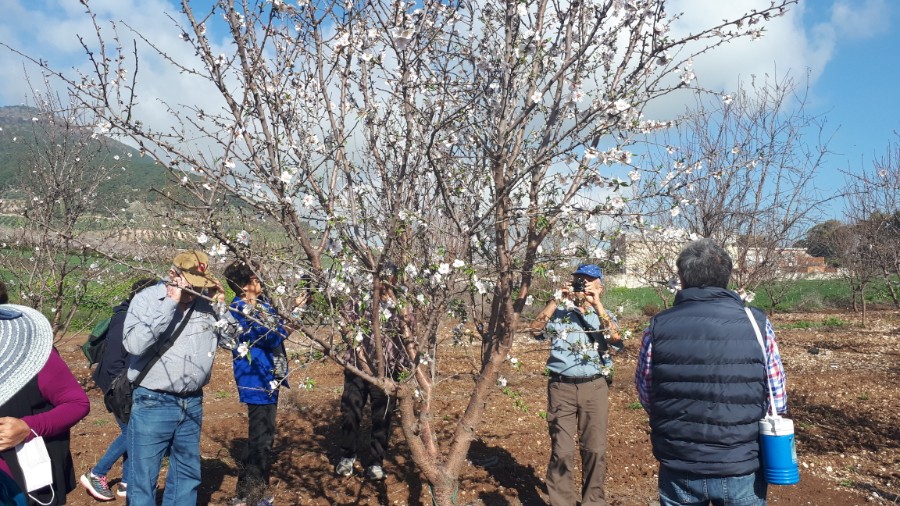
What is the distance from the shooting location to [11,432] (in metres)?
2.13

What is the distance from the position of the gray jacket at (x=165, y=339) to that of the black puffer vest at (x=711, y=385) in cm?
234

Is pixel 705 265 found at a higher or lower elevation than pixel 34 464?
higher

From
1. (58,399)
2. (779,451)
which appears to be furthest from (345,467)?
(779,451)

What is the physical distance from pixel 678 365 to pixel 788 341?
13.2 metres

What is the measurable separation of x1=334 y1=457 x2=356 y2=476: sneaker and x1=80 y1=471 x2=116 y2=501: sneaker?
5.87ft

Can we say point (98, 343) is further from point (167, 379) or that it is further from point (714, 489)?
point (714, 489)

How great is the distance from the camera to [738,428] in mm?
2533

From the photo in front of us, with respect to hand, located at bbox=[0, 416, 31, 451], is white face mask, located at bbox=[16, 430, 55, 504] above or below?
below

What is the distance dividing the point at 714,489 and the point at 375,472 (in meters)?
3.01

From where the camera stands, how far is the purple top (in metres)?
2.44

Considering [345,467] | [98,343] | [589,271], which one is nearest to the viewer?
[589,271]

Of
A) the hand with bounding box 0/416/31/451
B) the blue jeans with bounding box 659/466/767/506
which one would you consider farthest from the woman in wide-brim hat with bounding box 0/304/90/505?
the blue jeans with bounding box 659/466/767/506

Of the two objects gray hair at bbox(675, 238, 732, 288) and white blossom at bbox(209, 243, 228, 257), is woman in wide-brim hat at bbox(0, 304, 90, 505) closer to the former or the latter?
white blossom at bbox(209, 243, 228, 257)

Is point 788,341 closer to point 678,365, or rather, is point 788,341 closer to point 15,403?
point 678,365
